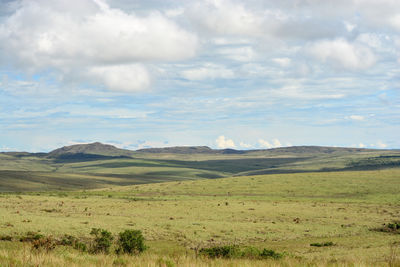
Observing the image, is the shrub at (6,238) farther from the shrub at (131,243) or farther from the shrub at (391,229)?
the shrub at (391,229)

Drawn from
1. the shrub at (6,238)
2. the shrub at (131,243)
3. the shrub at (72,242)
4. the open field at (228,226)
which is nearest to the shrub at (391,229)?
the open field at (228,226)

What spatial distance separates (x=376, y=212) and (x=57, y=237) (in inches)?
1597

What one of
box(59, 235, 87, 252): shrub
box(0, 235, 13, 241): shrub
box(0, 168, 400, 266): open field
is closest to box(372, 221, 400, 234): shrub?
box(0, 168, 400, 266): open field

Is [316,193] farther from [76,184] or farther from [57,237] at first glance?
[76,184]

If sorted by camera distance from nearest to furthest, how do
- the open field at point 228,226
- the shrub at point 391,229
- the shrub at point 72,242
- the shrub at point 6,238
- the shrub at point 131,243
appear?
the open field at point 228,226, the shrub at point 131,243, the shrub at point 72,242, the shrub at point 6,238, the shrub at point 391,229

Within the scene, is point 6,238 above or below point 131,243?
below

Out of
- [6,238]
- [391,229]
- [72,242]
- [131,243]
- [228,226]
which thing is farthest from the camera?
[228,226]

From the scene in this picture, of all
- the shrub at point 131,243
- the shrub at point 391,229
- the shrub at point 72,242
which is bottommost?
the shrub at point 391,229

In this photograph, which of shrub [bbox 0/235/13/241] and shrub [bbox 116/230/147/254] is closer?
shrub [bbox 116/230/147/254]

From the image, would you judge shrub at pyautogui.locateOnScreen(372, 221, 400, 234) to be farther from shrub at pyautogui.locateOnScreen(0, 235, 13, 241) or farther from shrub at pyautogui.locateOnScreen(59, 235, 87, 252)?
shrub at pyautogui.locateOnScreen(0, 235, 13, 241)

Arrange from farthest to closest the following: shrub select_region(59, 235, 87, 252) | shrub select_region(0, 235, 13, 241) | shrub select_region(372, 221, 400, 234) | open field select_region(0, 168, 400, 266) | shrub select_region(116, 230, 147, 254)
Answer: shrub select_region(372, 221, 400, 234) < shrub select_region(0, 235, 13, 241) < shrub select_region(59, 235, 87, 252) < shrub select_region(116, 230, 147, 254) < open field select_region(0, 168, 400, 266)

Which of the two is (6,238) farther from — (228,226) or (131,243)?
(228,226)

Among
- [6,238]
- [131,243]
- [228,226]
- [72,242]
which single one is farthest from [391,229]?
[6,238]

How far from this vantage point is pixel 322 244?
3234 centimetres
